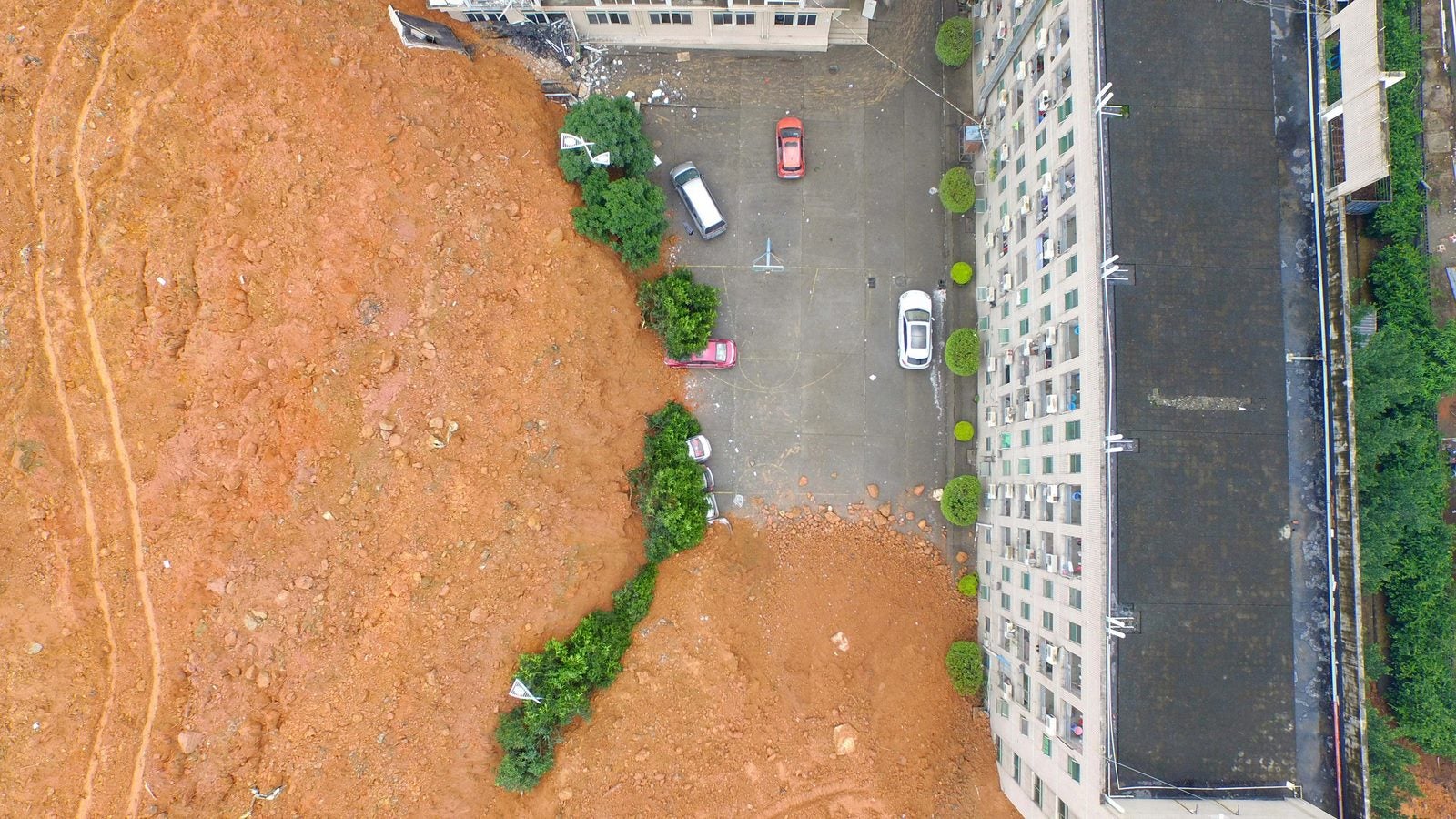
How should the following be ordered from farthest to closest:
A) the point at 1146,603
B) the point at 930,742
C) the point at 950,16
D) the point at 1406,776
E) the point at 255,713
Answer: the point at 950,16
the point at 930,742
the point at 255,713
the point at 1406,776
the point at 1146,603

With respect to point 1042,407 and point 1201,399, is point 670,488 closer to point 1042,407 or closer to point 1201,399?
point 1042,407

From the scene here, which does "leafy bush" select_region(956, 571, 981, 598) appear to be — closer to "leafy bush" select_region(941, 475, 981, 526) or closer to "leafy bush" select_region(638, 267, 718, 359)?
"leafy bush" select_region(941, 475, 981, 526)

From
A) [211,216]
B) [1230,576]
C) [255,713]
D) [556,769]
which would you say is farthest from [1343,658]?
[211,216]

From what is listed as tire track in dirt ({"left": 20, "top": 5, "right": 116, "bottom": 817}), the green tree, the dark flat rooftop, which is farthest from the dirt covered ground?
the dark flat rooftop

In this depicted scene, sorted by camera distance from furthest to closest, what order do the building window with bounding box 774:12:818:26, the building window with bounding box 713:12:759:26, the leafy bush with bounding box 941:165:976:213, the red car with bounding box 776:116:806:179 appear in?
the red car with bounding box 776:116:806:179 → the leafy bush with bounding box 941:165:976:213 → the building window with bounding box 774:12:818:26 → the building window with bounding box 713:12:759:26

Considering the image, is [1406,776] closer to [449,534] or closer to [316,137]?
[449,534]
